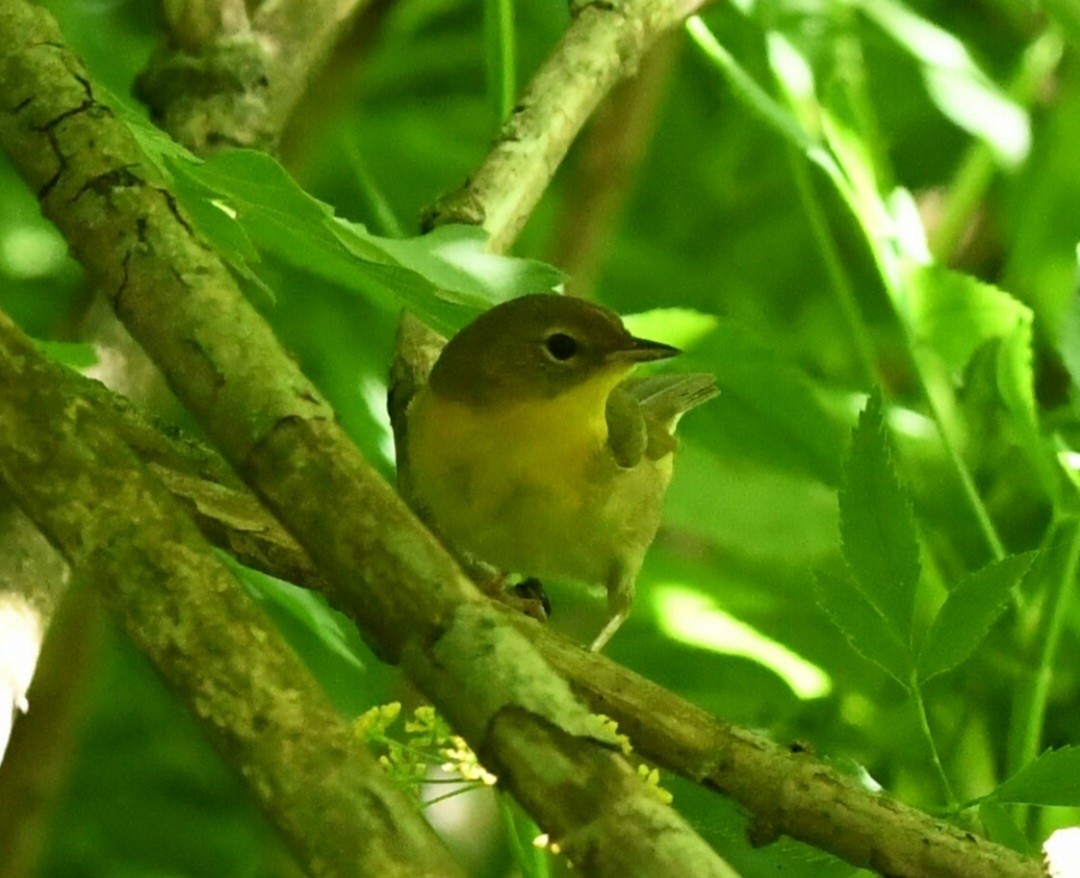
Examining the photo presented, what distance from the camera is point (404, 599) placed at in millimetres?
742

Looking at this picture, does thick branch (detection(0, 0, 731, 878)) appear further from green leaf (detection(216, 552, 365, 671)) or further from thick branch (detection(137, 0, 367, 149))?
thick branch (detection(137, 0, 367, 149))

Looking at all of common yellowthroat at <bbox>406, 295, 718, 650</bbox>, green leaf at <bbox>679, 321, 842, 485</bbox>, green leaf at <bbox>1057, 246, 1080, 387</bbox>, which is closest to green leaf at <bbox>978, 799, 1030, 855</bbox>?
green leaf at <bbox>1057, 246, 1080, 387</bbox>

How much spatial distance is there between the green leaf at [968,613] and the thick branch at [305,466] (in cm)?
41

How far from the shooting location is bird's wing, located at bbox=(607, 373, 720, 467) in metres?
2.05

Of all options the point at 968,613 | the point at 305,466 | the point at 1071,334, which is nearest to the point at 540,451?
the point at 1071,334

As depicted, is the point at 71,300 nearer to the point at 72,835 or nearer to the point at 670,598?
the point at 72,835

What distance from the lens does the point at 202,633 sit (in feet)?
2.48

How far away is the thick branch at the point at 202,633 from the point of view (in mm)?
655

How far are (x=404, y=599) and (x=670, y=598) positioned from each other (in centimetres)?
111

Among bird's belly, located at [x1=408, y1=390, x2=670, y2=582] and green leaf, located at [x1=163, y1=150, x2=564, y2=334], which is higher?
green leaf, located at [x1=163, y1=150, x2=564, y2=334]

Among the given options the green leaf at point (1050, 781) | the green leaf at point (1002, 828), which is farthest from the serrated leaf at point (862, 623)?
the green leaf at point (1002, 828)

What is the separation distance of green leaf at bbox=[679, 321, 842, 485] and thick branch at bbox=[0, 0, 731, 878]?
84cm

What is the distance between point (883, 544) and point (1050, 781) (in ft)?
0.61

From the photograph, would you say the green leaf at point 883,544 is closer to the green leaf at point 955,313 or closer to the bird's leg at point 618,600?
the green leaf at point 955,313
